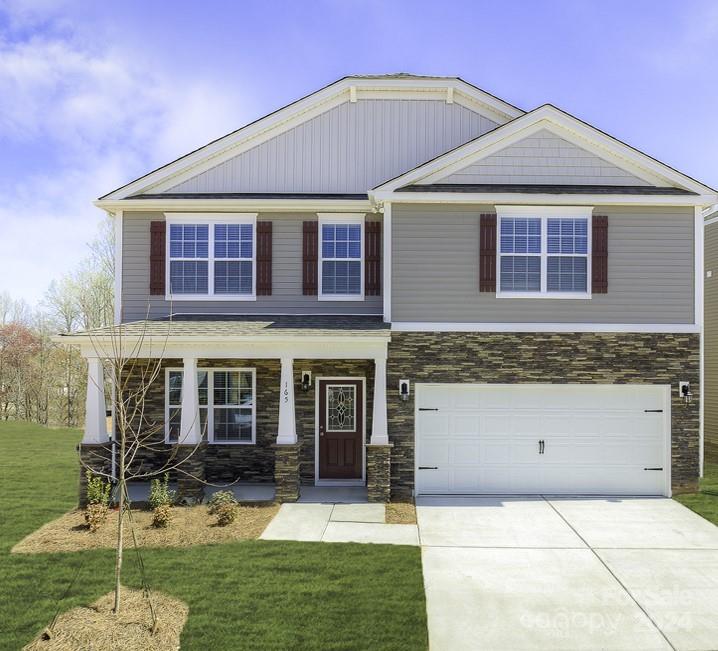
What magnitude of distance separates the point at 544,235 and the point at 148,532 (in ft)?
30.3

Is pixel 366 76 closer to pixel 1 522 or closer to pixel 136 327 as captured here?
pixel 136 327

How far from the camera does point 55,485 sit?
39.7ft

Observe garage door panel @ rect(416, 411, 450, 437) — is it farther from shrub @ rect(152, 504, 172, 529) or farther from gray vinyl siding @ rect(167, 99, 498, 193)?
gray vinyl siding @ rect(167, 99, 498, 193)

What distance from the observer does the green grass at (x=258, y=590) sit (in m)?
5.70

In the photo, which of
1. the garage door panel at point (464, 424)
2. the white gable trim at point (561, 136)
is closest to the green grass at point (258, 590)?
the garage door panel at point (464, 424)

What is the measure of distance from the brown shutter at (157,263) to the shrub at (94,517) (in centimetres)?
491

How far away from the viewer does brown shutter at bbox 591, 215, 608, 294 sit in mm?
11227

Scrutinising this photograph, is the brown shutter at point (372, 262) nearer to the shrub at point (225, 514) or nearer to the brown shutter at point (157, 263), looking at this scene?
the brown shutter at point (157, 263)

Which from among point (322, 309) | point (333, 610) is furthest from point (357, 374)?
point (333, 610)

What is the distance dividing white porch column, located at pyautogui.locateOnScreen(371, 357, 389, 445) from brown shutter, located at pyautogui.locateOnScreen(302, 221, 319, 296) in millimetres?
2638

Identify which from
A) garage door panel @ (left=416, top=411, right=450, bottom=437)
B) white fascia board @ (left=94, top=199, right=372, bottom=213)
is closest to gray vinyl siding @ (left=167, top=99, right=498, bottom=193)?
white fascia board @ (left=94, top=199, right=372, bottom=213)

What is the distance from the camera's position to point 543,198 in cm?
1109

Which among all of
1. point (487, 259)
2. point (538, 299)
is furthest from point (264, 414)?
point (538, 299)

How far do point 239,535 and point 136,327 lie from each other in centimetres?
480
